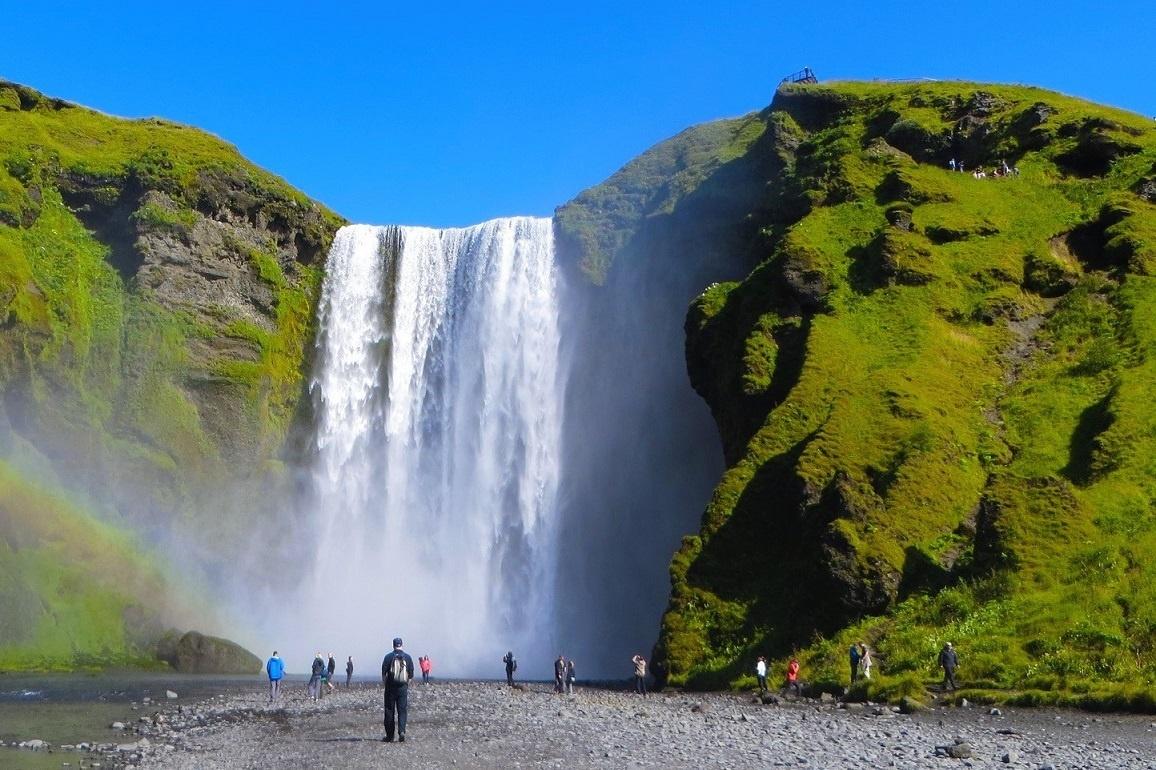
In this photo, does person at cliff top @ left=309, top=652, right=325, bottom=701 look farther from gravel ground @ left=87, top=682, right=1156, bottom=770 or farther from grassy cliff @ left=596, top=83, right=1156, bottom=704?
grassy cliff @ left=596, top=83, right=1156, bottom=704

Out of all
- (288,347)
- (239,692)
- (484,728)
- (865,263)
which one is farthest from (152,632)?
(865,263)

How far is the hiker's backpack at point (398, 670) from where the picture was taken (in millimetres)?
18203

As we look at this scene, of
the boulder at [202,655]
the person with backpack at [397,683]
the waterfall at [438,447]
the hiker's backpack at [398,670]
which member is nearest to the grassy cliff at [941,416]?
the person with backpack at [397,683]

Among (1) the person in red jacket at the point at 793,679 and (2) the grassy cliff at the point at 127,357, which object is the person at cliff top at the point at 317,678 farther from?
(2) the grassy cliff at the point at 127,357

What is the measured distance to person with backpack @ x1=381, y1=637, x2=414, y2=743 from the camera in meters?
18.2

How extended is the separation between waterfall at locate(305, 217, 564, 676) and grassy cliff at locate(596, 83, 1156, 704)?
611 inches

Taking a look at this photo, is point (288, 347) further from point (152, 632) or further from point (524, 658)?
point (524, 658)

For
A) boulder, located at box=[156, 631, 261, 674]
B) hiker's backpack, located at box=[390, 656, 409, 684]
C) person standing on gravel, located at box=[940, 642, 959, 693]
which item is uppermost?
hiker's backpack, located at box=[390, 656, 409, 684]

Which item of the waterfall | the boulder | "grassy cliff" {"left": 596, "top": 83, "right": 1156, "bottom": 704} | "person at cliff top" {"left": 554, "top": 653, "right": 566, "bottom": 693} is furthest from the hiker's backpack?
the waterfall

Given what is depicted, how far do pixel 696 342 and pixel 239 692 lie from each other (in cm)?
2562

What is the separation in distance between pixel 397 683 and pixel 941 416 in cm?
2527

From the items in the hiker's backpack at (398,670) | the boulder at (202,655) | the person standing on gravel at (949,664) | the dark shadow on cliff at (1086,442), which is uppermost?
the dark shadow on cliff at (1086,442)

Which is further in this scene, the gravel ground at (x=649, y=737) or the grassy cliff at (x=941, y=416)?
the grassy cliff at (x=941, y=416)

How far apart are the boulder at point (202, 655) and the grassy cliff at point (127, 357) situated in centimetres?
241
